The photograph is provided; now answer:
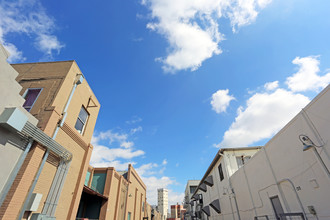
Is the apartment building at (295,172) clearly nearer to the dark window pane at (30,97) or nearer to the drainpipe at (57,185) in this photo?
the drainpipe at (57,185)

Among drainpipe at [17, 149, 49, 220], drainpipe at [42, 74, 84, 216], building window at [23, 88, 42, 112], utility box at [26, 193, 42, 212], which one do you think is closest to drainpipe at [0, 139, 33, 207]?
drainpipe at [17, 149, 49, 220]

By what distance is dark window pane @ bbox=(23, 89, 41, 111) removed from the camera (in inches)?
261

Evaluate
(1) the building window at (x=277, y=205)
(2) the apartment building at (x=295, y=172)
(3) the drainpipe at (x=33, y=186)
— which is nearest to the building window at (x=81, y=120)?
(3) the drainpipe at (x=33, y=186)

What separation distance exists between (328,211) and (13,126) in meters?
9.16

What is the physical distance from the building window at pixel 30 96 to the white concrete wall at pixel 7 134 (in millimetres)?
1735

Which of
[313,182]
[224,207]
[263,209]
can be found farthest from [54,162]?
[224,207]

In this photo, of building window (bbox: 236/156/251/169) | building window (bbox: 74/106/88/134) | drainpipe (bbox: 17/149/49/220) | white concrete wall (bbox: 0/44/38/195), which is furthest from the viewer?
building window (bbox: 236/156/251/169)

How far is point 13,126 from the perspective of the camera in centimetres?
439

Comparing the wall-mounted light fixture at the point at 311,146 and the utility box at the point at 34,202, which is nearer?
the wall-mounted light fixture at the point at 311,146

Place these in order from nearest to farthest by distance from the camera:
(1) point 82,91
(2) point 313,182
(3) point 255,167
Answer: (2) point 313,182 → (3) point 255,167 → (1) point 82,91

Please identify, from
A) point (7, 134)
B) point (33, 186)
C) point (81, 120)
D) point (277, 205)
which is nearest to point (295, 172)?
point (277, 205)

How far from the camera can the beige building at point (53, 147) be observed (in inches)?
193

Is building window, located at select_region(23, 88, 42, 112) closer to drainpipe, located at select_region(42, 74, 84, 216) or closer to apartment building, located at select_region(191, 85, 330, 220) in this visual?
drainpipe, located at select_region(42, 74, 84, 216)

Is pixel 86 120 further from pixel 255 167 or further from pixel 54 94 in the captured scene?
pixel 255 167
